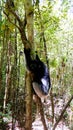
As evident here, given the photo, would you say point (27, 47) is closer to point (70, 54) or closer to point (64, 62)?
point (64, 62)

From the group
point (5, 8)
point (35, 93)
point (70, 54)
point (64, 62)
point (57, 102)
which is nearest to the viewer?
point (5, 8)

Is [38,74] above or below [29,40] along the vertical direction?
below

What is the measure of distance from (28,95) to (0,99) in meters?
4.64

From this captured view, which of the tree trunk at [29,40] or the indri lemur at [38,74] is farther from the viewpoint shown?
the indri lemur at [38,74]

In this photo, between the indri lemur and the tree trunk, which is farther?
the indri lemur

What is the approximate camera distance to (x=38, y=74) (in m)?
2.13

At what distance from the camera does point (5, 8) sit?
1736 millimetres

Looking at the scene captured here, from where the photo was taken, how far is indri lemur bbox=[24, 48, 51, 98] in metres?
1.88

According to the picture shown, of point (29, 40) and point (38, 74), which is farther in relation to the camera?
point (38, 74)

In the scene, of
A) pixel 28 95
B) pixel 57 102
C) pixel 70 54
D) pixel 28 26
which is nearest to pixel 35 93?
pixel 28 95

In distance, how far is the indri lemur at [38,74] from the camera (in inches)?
74.1

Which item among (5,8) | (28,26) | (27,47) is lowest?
(27,47)

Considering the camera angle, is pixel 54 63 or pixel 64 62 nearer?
pixel 54 63

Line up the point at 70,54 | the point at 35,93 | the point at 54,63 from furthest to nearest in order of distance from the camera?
1. the point at 70,54
2. the point at 54,63
3. the point at 35,93
